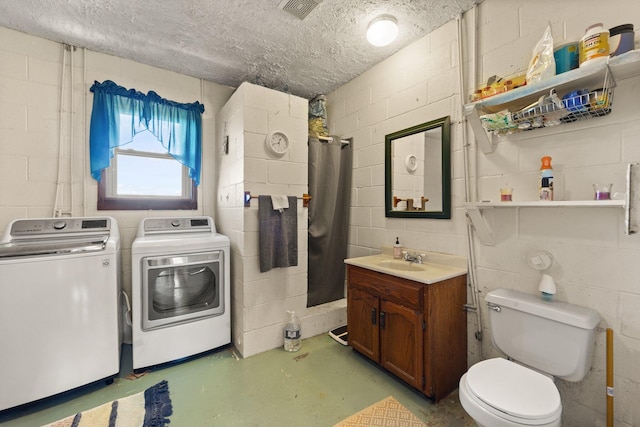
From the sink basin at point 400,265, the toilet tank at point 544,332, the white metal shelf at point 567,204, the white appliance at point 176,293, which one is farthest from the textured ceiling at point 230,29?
the toilet tank at point 544,332

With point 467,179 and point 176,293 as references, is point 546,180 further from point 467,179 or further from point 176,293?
point 176,293

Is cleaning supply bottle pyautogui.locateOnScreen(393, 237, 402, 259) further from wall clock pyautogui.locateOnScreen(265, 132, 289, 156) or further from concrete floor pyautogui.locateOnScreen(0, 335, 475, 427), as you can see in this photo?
wall clock pyautogui.locateOnScreen(265, 132, 289, 156)

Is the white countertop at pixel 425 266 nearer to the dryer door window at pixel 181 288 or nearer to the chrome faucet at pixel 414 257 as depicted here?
the chrome faucet at pixel 414 257

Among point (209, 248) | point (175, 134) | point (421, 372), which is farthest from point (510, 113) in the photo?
point (175, 134)

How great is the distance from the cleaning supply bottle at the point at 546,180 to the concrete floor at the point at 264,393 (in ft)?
4.37

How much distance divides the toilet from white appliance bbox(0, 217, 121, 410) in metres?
2.16

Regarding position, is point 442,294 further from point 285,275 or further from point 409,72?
point 409,72

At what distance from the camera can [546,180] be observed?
1.45 m

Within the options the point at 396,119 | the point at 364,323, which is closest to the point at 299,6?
the point at 396,119

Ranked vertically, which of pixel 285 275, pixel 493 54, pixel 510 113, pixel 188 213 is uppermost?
pixel 493 54

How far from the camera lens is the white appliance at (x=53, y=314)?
5.28 feet

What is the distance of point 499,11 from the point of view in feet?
5.75

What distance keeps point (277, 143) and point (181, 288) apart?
144 cm

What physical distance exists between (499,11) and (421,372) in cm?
231
